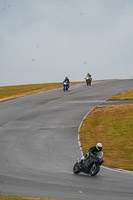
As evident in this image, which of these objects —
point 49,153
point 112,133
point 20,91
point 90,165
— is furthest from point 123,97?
point 90,165

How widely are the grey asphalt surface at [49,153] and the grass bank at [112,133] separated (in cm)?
100

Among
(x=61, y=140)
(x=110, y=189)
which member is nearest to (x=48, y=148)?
(x=61, y=140)

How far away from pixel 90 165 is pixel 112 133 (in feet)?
42.2

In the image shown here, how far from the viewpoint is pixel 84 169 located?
19.1m

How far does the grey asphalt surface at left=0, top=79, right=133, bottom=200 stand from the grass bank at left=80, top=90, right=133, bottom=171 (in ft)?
3.27

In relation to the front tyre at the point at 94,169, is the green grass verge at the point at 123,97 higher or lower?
higher

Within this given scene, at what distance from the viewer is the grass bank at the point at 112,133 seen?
24.3 meters

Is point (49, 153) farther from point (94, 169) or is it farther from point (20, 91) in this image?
point (20, 91)

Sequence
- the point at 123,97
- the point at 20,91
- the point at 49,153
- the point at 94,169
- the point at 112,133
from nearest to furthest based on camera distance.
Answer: the point at 94,169 < the point at 49,153 < the point at 112,133 < the point at 123,97 < the point at 20,91

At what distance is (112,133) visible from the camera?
31609 millimetres

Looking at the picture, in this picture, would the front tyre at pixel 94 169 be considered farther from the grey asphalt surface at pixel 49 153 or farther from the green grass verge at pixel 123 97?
the green grass verge at pixel 123 97

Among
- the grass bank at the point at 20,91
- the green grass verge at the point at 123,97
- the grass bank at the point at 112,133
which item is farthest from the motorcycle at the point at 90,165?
the grass bank at the point at 20,91

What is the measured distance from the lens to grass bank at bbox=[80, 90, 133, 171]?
24.3 m

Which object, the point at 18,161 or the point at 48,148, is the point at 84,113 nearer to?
the point at 48,148
